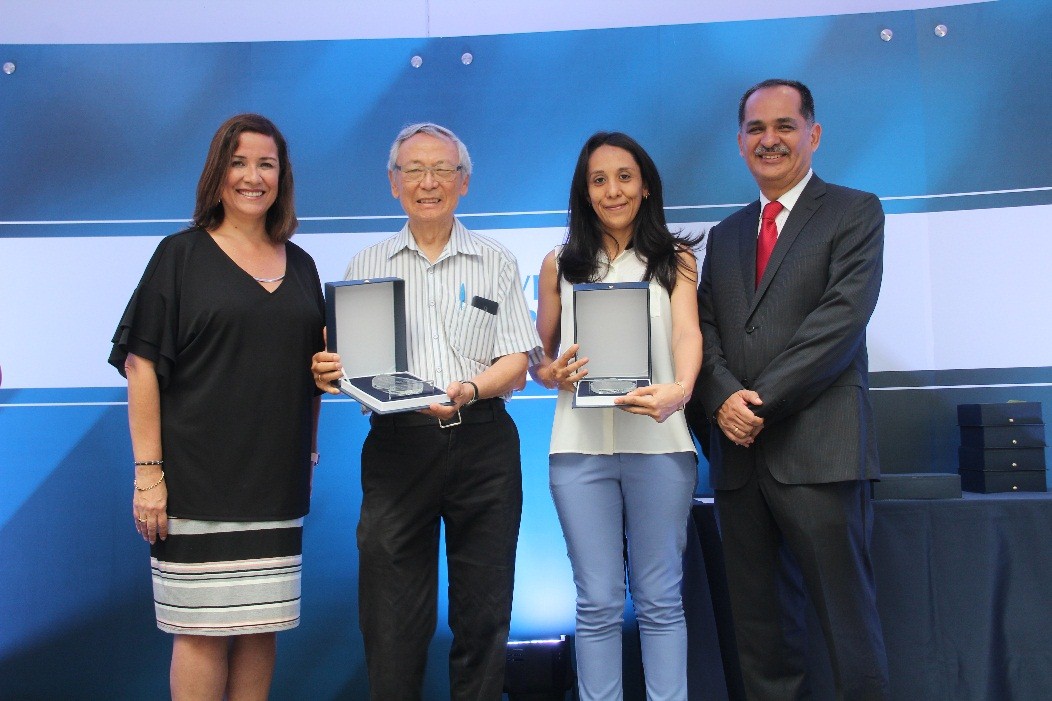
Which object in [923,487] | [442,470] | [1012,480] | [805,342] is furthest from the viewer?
[1012,480]

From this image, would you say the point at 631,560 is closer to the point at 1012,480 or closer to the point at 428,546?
the point at 428,546

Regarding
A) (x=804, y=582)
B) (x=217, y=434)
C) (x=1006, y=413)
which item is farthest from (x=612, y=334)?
(x=1006, y=413)

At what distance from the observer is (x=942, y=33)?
3637 mm

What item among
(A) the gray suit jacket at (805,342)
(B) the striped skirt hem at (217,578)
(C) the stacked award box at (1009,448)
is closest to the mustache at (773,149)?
(A) the gray suit jacket at (805,342)

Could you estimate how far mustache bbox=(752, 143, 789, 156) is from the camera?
271cm

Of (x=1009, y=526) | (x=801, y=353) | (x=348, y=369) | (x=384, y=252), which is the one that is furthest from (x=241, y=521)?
(x=1009, y=526)

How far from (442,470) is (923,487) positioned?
174 centimetres

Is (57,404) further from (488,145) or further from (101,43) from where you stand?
(488,145)

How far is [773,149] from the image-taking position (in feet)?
8.91

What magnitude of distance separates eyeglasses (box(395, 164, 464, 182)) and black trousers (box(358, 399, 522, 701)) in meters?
0.65

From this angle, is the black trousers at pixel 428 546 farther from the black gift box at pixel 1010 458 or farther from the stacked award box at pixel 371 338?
the black gift box at pixel 1010 458

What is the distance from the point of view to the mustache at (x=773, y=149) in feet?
8.88

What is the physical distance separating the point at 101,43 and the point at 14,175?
0.70 m

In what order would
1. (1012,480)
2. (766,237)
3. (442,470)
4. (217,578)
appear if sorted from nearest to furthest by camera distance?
1. (217,578)
2. (442,470)
3. (766,237)
4. (1012,480)
